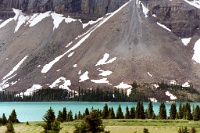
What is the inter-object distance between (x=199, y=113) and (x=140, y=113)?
41.5 ft

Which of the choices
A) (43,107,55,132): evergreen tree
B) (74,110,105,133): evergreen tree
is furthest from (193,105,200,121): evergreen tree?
(74,110,105,133): evergreen tree

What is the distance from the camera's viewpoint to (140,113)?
274 feet

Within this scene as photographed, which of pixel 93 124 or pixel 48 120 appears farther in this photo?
pixel 48 120

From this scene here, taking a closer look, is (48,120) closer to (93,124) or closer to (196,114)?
(93,124)

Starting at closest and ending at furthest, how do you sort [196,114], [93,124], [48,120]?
[93,124] → [48,120] → [196,114]

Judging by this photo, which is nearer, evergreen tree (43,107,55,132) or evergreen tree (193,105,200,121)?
evergreen tree (43,107,55,132)

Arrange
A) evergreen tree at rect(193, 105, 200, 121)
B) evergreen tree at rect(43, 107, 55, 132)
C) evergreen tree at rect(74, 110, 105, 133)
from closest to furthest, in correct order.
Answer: evergreen tree at rect(74, 110, 105, 133), evergreen tree at rect(43, 107, 55, 132), evergreen tree at rect(193, 105, 200, 121)

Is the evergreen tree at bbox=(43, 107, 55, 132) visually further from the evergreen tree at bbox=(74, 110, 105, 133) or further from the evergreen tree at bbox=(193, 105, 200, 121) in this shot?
the evergreen tree at bbox=(193, 105, 200, 121)

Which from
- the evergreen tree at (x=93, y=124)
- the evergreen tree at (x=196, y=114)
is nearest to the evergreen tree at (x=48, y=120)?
the evergreen tree at (x=93, y=124)

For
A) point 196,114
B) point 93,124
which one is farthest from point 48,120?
point 196,114

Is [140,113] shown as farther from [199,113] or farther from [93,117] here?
[93,117]

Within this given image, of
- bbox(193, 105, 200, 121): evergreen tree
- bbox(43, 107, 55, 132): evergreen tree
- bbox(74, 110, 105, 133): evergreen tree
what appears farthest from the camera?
bbox(193, 105, 200, 121): evergreen tree

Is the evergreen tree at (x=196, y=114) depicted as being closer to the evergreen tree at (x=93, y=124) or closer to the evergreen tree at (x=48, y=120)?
the evergreen tree at (x=48, y=120)

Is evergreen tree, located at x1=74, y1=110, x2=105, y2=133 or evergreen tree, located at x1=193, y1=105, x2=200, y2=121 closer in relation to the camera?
evergreen tree, located at x1=74, y1=110, x2=105, y2=133
